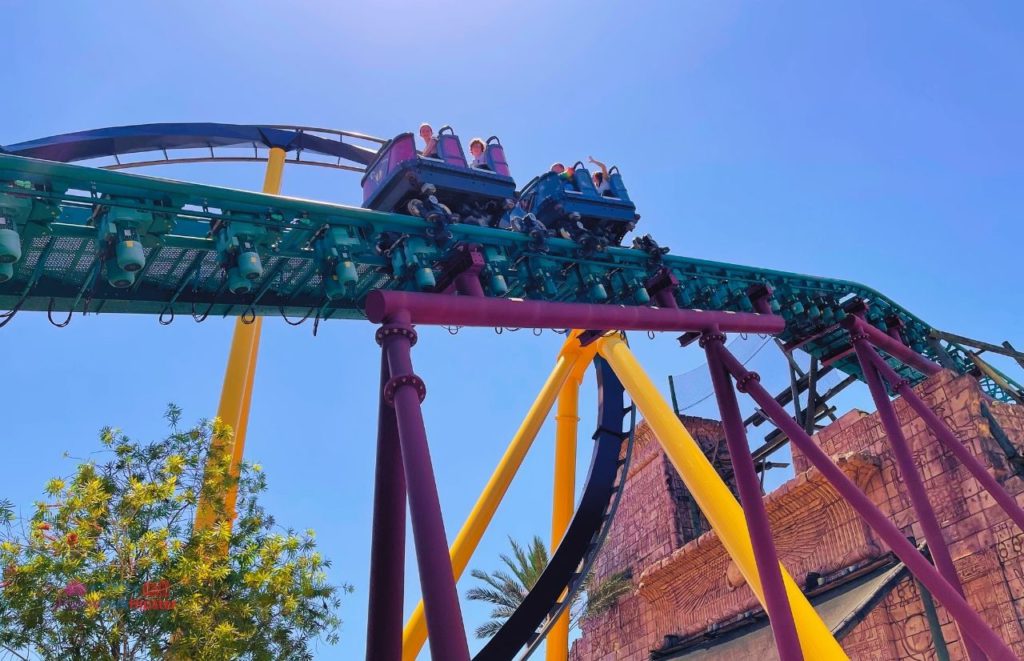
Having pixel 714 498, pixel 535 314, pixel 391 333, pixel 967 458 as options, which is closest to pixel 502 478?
pixel 714 498

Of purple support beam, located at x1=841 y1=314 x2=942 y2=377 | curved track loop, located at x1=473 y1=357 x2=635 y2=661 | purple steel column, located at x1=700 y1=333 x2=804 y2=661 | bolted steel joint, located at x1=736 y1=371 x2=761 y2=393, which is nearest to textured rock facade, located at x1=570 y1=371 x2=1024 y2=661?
purple support beam, located at x1=841 y1=314 x2=942 y2=377

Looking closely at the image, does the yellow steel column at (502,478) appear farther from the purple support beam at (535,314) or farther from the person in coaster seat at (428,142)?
the person in coaster seat at (428,142)

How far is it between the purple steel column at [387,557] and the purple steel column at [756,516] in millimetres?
3649

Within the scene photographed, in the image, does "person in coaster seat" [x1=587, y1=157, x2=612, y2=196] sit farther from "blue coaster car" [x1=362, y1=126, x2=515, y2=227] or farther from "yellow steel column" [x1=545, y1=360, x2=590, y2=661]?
"yellow steel column" [x1=545, y1=360, x2=590, y2=661]

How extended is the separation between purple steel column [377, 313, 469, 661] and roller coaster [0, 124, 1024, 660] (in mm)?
15

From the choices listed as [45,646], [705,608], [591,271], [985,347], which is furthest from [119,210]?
[985,347]

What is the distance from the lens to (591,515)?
13594 millimetres

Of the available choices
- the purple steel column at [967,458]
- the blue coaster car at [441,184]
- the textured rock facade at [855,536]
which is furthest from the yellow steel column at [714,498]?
the blue coaster car at [441,184]

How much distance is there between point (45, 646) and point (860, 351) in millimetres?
11602

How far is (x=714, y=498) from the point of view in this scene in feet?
32.3

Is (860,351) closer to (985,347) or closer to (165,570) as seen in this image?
(985,347)

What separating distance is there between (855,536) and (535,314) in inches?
307

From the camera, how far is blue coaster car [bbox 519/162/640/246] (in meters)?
10.8

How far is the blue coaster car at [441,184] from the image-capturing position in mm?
9273
